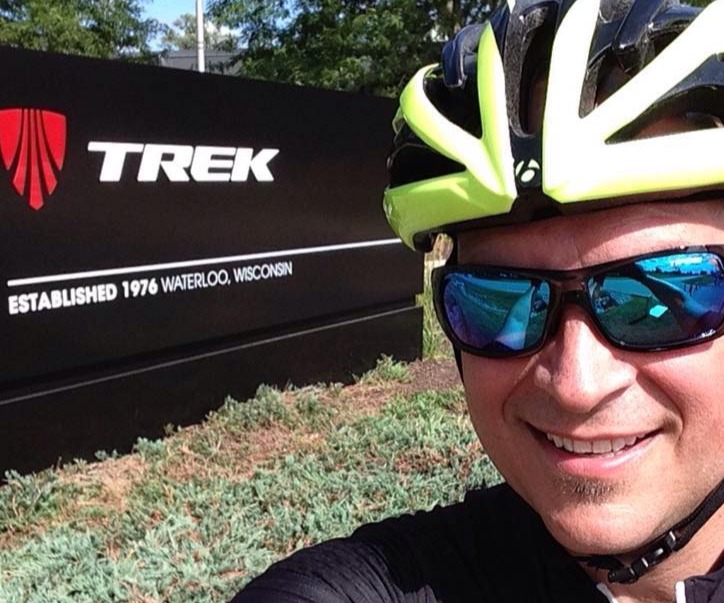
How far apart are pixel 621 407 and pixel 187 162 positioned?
4.55 m

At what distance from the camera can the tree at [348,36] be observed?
66.4 feet

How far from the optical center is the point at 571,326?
4.40 feet

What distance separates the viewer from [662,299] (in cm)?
131

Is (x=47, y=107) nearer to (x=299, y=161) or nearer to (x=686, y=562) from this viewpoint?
(x=299, y=161)

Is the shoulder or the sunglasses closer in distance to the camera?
the sunglasses

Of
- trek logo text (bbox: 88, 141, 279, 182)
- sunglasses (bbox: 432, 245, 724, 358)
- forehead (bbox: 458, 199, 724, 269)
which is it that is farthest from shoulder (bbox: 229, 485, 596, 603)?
trek logo text (bbox: 88, 141, 279, 182)

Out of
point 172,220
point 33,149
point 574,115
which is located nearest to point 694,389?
point 574,115

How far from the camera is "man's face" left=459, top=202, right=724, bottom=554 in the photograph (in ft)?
4.22

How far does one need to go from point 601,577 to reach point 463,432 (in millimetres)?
3581

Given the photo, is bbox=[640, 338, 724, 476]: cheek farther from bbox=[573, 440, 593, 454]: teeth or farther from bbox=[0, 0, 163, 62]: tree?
bbox=[0, 0, 163, 62]: tree

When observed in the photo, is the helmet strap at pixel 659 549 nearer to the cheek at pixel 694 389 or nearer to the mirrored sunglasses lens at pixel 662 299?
the cheek at pixel 694 389

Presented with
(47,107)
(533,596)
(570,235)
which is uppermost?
(47,107)

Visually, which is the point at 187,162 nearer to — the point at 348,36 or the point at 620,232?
the point at 620,232

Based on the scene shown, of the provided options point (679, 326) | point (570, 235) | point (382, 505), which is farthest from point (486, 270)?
point (382, 505)
